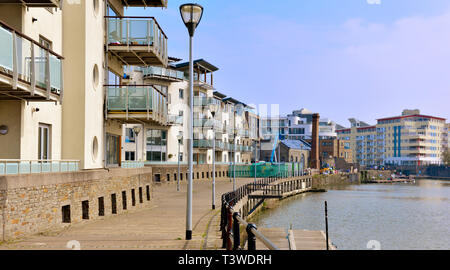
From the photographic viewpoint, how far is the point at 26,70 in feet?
43.7

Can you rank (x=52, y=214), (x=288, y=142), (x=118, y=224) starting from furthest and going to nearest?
(x=288, y=142) → (x=118, y=224) → (x=52, y=214)

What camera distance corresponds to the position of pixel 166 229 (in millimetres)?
15539

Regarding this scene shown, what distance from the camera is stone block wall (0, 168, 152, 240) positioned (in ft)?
38.8

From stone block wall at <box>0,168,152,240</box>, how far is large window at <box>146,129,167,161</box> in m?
37.3

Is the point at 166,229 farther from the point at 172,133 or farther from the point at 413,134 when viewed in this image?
the point at 413,134

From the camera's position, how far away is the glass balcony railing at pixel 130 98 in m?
22.0

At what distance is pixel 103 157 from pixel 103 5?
7169 millimetres

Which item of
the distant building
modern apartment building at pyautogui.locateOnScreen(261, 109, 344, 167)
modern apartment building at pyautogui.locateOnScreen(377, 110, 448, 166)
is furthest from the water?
modern apartment building at pyautogui.locateOnScreen(377, 110, 448, 166)

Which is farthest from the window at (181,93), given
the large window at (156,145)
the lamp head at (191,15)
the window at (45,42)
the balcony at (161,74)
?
the lamp head at (191,15)

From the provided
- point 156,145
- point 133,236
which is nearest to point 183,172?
point 156,145

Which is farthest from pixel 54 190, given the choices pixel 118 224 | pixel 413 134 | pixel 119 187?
pixel 413 134

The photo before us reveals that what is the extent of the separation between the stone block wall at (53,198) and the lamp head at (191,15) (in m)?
6.19

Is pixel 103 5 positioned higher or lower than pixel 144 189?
higher

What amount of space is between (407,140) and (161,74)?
5497 inches
